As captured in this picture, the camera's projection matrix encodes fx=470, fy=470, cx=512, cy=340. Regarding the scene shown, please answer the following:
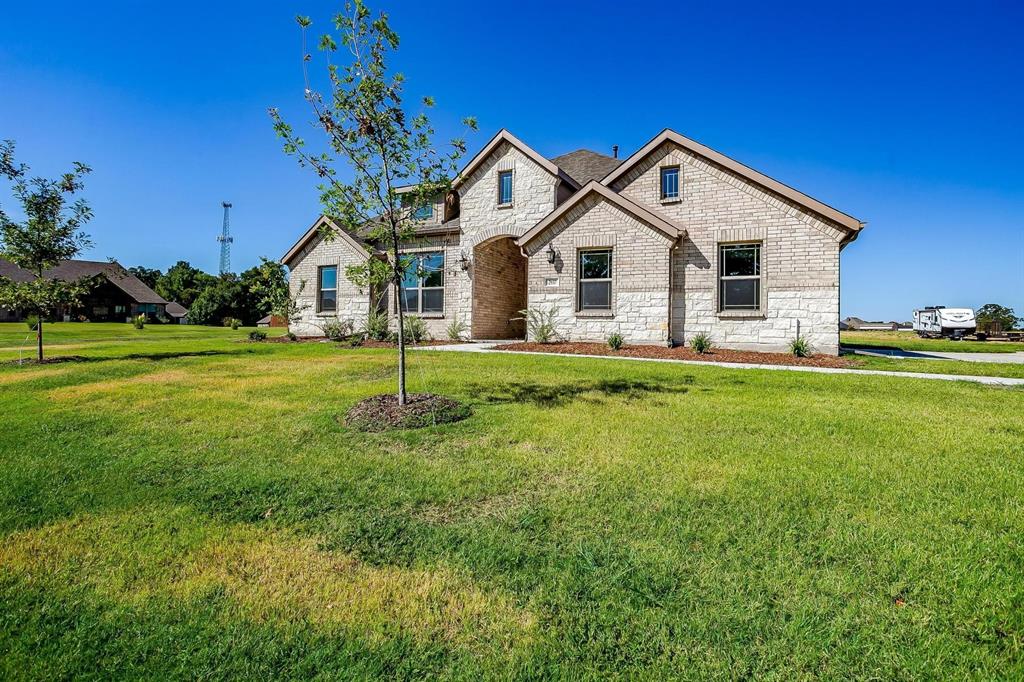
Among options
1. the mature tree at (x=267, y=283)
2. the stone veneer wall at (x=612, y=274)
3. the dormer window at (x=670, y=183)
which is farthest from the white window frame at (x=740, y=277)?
the mature tree at (x=267, y=283)

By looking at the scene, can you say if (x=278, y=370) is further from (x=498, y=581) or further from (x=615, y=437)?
(x=498, y=581)

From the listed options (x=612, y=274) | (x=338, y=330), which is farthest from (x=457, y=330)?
(x=612, y=274)

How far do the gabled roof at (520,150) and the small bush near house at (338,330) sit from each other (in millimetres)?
7515

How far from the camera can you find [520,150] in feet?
54.0

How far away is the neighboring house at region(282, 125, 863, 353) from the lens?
487 inches

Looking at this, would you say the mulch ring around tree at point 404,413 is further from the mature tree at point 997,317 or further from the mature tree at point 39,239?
the mature tree at point 997,317

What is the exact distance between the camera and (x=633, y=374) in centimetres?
861

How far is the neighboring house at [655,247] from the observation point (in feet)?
40.5

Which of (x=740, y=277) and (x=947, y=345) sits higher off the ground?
(x=740, y=277)

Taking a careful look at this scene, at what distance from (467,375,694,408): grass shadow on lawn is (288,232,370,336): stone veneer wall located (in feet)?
39.7

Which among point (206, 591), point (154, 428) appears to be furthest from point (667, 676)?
point (154, 428)

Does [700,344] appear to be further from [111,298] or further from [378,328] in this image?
[111,298]

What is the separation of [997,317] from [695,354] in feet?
117

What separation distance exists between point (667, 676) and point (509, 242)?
17.7m
